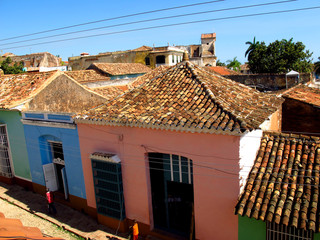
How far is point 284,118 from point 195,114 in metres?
6.36

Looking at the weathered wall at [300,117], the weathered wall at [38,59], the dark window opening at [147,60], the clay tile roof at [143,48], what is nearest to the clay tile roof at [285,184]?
the weathered wall at [300,117]

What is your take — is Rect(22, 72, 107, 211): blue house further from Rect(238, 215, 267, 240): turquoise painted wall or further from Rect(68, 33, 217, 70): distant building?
Rect(68, 33, 217, 70): distant building

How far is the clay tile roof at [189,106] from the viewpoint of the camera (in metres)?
6.22

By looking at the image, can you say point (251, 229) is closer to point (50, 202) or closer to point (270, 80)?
point (50, 202)

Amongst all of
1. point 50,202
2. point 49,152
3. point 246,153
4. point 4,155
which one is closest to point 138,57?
point 4,155

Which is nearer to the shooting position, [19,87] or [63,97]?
[63,97]

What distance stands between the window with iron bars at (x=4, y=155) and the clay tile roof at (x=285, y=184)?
420 inches

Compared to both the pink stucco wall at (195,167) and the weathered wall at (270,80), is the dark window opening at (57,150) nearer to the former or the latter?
the pink stucco wall at (195,167)

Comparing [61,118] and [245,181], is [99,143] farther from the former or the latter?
[245,181]

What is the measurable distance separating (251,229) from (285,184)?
1.31 meters

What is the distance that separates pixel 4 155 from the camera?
1255 centimetres

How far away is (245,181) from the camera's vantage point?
6.55 m

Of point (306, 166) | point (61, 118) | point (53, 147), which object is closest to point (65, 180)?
point (53, 147)

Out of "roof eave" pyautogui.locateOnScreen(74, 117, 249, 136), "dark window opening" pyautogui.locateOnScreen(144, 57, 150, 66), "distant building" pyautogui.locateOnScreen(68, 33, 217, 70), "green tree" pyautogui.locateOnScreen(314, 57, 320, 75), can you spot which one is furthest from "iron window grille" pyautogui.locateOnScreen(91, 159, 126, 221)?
"green tree" pyautogui.locateOnScreen(314, 57, 320, 75)
